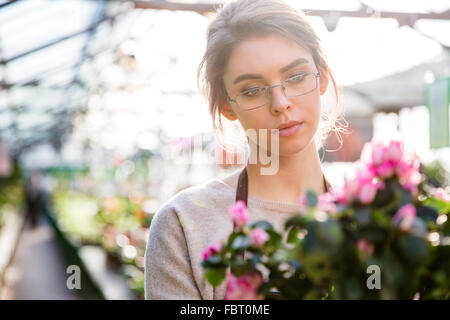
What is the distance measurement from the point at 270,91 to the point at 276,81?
23mm

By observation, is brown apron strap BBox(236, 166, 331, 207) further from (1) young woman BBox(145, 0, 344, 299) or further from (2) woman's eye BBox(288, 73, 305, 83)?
(2) woman's eye BBox(288, 73, 305, 83)

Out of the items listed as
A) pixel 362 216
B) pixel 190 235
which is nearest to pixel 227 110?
pixel 190 235

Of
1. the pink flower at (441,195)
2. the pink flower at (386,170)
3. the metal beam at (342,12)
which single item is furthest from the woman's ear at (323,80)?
the metal beam at (342,12)

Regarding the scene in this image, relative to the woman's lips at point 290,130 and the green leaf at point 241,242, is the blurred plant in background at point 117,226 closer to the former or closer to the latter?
the woman's lips at point 290,130

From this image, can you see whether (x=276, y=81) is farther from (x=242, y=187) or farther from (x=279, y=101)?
(x=242, y=187)

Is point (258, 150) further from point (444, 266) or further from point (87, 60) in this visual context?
point (87, 60)

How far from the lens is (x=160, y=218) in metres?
1.09

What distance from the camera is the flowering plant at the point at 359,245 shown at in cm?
51

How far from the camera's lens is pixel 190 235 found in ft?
3.41

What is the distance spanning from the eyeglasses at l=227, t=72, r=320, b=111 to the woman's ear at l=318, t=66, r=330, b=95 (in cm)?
15

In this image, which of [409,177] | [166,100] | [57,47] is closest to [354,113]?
[166,100]

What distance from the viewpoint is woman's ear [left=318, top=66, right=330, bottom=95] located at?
46.4 inches

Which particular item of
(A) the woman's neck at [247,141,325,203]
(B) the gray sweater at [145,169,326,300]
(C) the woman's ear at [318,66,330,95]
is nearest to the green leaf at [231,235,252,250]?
(B) the gray sweater at [145,169,326,300]

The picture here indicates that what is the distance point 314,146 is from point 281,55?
1.10ft
